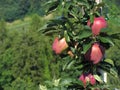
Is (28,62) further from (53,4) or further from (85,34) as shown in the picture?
(85,34)

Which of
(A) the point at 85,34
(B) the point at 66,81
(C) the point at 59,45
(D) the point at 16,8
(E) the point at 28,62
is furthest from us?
(D) the point at 16,8

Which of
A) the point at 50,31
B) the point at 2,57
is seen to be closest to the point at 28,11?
the point at 2,57

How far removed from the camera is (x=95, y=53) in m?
3.45

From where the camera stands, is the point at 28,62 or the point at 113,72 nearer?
the point at 113,72

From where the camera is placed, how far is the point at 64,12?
352 centimetres

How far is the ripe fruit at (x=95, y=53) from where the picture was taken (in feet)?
11.3

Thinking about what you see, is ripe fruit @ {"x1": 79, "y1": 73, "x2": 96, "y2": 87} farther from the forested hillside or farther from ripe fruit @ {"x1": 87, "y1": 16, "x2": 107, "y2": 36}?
the forested hillside

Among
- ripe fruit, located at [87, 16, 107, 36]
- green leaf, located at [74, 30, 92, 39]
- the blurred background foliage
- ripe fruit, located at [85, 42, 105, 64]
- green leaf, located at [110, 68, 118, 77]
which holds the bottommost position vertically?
the blurred background foliage

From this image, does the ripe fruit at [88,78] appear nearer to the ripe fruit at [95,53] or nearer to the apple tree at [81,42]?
the apple tree at [81,42]

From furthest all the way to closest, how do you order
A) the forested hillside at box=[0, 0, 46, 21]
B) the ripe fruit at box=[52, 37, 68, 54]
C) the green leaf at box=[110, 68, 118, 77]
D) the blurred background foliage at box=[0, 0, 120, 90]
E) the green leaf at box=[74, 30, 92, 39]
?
1. the forested hillside at box=[0, 0, 46, 21]
2. the blurred background foliage at box=[0, 0, 120, 90]
3. the green leaf at box=[110, 68, 118, 77]
4. the ripe fruit at box=[52, 37, 68, 54]
5. the green leaf at box=[74, 30, 92, 39]

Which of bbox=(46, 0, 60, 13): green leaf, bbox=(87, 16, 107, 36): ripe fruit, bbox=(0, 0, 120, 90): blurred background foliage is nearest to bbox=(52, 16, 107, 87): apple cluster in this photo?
bbox=(87, 16, 107, 36): ripe fruit

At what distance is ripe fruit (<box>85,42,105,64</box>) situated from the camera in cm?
345

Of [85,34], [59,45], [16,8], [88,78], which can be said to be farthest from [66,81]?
[16,8]

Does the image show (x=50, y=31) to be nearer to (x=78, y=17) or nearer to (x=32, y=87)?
(x=78, y=17)
